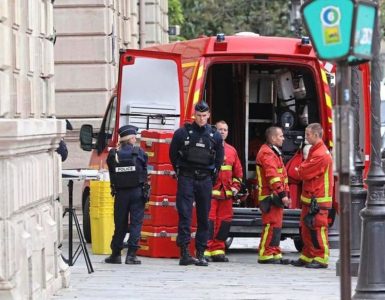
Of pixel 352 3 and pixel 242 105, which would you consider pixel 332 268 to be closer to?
pixel 242 105

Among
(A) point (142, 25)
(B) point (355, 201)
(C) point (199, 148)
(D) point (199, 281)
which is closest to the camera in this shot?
(D) point (199, 281)

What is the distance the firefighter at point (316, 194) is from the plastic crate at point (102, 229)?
2.56m

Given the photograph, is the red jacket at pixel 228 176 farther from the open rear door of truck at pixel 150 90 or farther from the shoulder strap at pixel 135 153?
the shoulder strap at pixel 135 153

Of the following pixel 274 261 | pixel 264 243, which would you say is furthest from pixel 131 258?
pixel 274 261

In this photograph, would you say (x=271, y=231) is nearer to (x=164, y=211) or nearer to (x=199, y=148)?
Answer: (x=164, y=211)

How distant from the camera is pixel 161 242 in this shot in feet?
57.6

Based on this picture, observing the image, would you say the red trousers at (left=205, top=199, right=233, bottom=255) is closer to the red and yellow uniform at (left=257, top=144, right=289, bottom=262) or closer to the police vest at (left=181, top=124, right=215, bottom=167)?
the red and yellow uniform at (left=257, top=144, right=289, bottom=262)

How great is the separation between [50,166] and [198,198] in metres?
3.81

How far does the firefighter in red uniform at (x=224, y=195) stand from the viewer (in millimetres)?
17109

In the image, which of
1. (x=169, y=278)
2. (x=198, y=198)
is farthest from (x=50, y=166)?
(x=198, y=198)

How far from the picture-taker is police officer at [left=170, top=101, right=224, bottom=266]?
16.3 meters

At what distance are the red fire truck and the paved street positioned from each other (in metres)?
1.29

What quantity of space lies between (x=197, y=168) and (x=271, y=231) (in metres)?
1.35

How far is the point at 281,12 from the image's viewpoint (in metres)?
56.4
